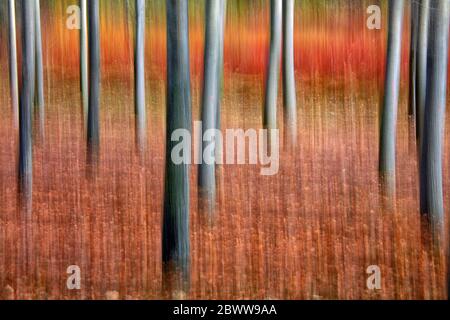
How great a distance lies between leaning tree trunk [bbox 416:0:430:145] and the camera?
425 centimetres

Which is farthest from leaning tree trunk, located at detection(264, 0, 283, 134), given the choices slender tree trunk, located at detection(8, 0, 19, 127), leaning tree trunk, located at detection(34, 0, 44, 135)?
slender tree trunk, located at detection(8, 0, 19, 127)

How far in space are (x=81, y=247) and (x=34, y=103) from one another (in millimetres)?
1078

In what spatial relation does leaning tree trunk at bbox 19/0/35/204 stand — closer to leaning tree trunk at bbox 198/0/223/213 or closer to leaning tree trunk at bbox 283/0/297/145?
leaning tree trunk at bbox 198/0/223/213

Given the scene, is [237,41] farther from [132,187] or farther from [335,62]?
[132,187]

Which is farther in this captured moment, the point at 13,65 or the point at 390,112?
the point at 13,65

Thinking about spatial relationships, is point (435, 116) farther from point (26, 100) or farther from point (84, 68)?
point (26, 100)

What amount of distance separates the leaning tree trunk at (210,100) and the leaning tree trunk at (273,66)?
14.1 inches

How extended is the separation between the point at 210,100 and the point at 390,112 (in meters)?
1.26

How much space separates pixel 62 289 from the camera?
4363mm

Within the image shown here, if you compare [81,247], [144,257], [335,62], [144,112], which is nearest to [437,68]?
[335,62]

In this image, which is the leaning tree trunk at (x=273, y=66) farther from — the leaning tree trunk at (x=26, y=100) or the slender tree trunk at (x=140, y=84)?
the leaning tree trunk at (x=26, y=100)

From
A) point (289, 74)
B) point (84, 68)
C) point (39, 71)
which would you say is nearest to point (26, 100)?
point (39, 71)

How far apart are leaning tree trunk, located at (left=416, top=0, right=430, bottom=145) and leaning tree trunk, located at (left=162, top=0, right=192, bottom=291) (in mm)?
1604

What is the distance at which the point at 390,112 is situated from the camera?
4.27 m
